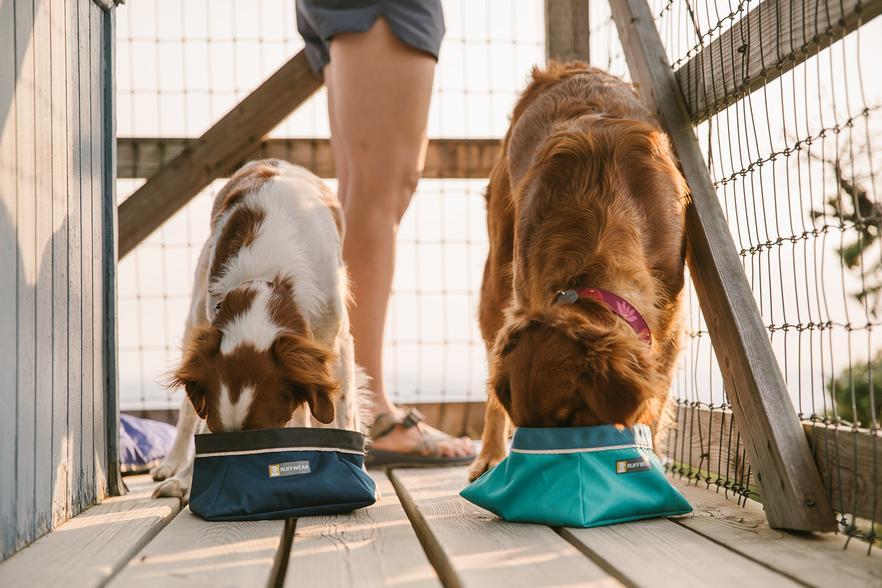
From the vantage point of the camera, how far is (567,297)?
2711 millimetres

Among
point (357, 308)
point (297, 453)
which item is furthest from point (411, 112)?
point (297, 453)

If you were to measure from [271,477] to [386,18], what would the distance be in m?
2.08

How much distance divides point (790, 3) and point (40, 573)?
217 centimetres

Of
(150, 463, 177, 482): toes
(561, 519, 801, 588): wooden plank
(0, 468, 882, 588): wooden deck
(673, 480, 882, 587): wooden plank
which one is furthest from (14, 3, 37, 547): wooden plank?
(673, 480, 882, 587): wooden plank

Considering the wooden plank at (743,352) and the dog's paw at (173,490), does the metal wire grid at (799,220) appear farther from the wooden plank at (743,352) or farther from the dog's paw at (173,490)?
the dog's paw at (173,490)

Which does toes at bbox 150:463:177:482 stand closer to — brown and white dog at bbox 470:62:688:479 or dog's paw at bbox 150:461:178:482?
dog's paw at bbox 150:461:178:482

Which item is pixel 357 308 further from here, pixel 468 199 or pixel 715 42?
pixel 715 42

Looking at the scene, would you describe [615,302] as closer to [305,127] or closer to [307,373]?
[307,373]

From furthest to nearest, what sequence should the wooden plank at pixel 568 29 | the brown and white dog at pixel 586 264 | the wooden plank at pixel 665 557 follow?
the wooden plank at pixel 568 29, the brown and white dog at pixel 586 264, the wooden plank at pixel 665 557

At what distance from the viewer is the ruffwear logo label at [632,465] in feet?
8.11

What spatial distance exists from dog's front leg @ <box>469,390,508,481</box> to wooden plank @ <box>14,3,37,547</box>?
1.65 m

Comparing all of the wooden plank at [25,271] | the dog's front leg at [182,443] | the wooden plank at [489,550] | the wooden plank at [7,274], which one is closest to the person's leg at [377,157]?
the dog's front leg at [182,443]

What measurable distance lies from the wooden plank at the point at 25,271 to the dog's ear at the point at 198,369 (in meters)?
0.50

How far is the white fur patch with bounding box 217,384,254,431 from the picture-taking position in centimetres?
270
